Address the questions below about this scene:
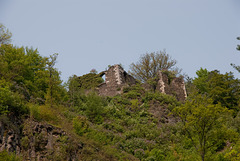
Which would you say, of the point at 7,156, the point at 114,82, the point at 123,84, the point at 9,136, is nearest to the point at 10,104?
the point at 9,136

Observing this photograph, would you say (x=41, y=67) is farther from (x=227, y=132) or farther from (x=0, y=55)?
(x=227, y=132)

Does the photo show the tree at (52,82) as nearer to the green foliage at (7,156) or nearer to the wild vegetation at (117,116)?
the wild vegetation at (117,116)

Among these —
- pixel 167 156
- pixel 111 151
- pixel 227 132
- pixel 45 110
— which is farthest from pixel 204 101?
pixel 45 110

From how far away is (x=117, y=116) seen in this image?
2322cm

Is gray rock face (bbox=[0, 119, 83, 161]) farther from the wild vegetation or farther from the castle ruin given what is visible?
the castle ruin

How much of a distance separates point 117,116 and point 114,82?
8347 mm

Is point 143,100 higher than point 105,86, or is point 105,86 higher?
point 105,86

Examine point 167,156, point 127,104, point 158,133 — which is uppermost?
point 127,104

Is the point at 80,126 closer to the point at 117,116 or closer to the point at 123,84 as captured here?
the point at 117,116

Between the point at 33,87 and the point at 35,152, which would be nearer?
the point at 35,152

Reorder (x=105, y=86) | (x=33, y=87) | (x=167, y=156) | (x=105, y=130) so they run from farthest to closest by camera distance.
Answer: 1. (x=105, y=86)
2. (x=33, y=87)
3. (x=105, y=130)
4. (x=167, y=156)

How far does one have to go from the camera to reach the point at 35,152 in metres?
12.4

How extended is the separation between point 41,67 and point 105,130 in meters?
8.48

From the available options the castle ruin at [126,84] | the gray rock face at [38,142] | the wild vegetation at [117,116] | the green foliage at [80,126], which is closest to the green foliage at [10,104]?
the wild vegetation at [117,116]
